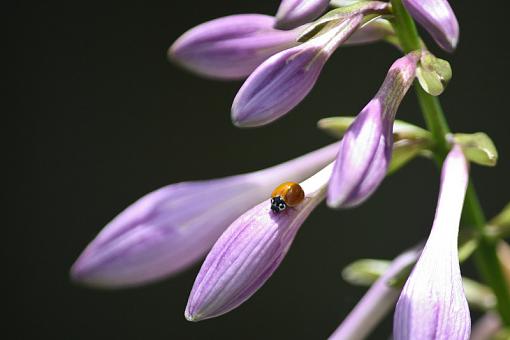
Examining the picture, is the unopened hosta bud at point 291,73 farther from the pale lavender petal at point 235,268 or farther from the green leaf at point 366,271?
Result: the green leaf at point 366,271

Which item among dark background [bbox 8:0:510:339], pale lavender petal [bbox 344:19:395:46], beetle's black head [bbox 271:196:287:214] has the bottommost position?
dark background [bbox 8:0:510:339]

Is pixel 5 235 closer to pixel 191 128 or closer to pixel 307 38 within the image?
Answer: pixel 191 128

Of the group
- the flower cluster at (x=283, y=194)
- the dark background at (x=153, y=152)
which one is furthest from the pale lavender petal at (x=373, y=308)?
the dark background at (x=153, y=152)

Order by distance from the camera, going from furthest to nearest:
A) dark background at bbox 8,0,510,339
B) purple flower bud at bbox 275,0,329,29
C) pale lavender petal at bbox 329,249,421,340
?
dark background at bbox 8,0,510,339, pale lavender petal at bbox 329,249,421,340, purple flower bud at bbox 275,0,329,29

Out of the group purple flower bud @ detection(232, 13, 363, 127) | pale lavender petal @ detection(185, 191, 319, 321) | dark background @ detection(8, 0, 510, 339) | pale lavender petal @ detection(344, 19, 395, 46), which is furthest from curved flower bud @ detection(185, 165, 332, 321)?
dark background @ detection(8, 0, 510, 339)

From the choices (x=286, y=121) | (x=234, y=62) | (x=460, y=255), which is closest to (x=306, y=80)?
(x=234, y=62)

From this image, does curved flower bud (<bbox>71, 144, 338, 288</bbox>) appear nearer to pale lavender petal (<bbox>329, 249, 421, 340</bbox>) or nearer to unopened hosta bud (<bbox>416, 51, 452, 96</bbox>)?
pale lavender petal (<bbox>329, 249, 421, 340</bbox>)
